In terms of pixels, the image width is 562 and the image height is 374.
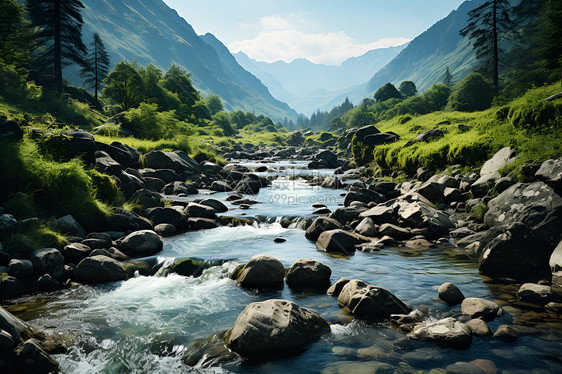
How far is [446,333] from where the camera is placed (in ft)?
18.8

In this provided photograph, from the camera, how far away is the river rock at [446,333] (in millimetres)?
5594

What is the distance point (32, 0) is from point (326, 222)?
49.5m

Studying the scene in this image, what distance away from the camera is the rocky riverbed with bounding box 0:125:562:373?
550 cm

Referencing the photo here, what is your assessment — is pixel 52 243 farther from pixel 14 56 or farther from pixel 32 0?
pixel 32 0

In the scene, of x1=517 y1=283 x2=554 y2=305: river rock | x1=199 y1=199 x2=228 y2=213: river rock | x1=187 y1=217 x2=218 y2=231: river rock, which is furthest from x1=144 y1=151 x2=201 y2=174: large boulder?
x1=517 y1=283 x2=554 y2=305: river rock

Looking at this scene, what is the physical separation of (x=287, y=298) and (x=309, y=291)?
717mm

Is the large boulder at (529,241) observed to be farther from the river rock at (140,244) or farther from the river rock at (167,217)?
the river rock at (167,217)

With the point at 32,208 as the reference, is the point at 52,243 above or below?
below

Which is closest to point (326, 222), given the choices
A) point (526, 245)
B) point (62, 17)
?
point (526, 245)

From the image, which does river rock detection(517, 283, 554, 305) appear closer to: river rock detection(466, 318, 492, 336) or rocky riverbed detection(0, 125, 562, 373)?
rocky riverbed detection(0, 125, 562, 373)

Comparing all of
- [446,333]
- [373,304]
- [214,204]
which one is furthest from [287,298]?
[214,204]

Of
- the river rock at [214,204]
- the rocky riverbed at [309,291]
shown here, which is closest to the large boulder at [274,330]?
the rocky riverbed at [309,291]

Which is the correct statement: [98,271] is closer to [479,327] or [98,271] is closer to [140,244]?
[140,244]

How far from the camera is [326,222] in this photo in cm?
1380
